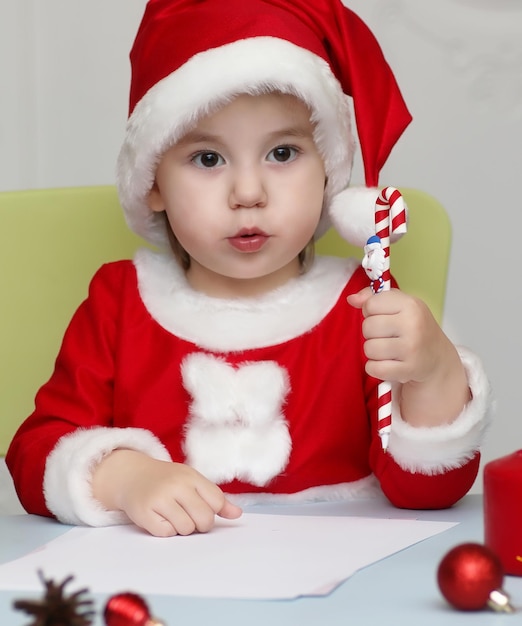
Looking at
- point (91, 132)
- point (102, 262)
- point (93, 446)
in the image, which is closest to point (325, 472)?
point (93, 446)

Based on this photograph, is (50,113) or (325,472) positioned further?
(50,113)

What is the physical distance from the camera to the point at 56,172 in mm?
2186

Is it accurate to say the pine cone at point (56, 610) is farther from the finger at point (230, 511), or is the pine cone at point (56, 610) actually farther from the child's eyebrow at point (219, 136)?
the child's eyebrow at point (219, 136)

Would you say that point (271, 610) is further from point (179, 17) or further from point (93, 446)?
point (179, 17)

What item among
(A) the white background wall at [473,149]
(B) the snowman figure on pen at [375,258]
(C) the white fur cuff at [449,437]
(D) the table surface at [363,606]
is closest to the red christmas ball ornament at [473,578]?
(D) the table surface at [363,606]

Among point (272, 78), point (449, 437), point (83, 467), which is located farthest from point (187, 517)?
point (272, 78)

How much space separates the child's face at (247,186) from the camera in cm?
123

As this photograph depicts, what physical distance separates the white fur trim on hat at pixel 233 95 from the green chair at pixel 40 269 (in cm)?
15

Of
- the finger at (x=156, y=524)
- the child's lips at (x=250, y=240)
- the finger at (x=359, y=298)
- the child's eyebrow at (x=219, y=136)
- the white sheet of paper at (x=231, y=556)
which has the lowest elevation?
the white sheet of paper at (x=231, y=556)

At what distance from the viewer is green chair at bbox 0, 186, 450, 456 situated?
1460 millimetres

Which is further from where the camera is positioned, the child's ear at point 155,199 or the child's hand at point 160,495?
the child's ear at point 155,199

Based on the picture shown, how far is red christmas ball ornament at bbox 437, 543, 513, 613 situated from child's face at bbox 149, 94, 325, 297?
23.7 inches

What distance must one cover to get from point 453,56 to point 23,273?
0.95m

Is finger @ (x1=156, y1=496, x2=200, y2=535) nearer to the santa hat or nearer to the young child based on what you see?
the young child
